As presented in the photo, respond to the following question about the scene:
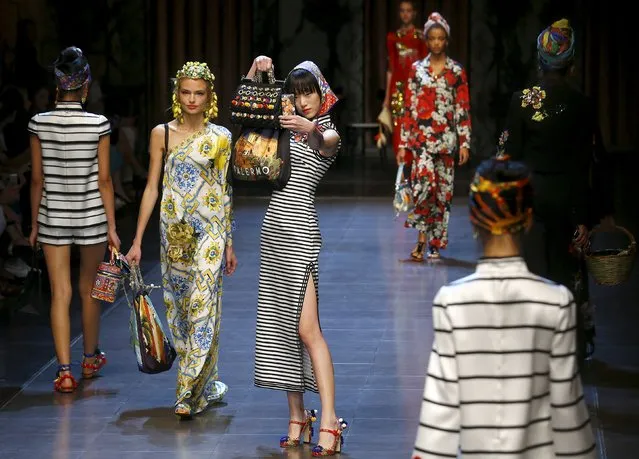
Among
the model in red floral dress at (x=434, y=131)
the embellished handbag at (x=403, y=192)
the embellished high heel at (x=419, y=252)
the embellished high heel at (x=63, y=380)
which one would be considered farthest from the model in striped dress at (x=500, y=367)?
the embellished handbag at (x=403, y=192)

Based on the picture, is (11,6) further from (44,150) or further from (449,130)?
(44,150)

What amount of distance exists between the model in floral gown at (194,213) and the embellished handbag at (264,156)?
0.68 m

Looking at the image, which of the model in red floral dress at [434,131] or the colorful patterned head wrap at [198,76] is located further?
the model in red floral dress at [434,131]

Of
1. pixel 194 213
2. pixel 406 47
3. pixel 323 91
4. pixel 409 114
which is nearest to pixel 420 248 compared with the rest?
pixel 409 114

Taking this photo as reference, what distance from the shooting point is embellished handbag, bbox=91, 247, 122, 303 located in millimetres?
7625

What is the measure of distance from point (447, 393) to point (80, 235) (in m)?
3.94

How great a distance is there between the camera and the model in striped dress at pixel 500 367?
13.3ft

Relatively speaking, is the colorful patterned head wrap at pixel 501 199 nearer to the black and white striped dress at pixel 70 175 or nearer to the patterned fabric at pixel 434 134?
the black and white striped dress at pixel 70 175

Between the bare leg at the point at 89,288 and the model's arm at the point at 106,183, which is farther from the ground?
the model's arm at the point at 106,183

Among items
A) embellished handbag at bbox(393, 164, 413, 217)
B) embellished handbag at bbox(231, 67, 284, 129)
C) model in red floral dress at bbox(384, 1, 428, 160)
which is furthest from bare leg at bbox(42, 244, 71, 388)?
model in red floral dress at bbox(384, 1, 428, 160)

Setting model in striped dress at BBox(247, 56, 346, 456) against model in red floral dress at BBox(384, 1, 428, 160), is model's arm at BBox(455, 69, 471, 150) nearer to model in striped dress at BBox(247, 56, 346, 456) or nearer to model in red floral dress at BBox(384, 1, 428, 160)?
model in red floral dress at BBox(384, 1, 428, 160)

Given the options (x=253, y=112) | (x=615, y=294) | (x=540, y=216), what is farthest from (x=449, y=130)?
(x=253, y=112)

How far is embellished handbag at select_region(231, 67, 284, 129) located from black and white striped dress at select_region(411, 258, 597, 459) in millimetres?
2375

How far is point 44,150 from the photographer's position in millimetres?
7668
